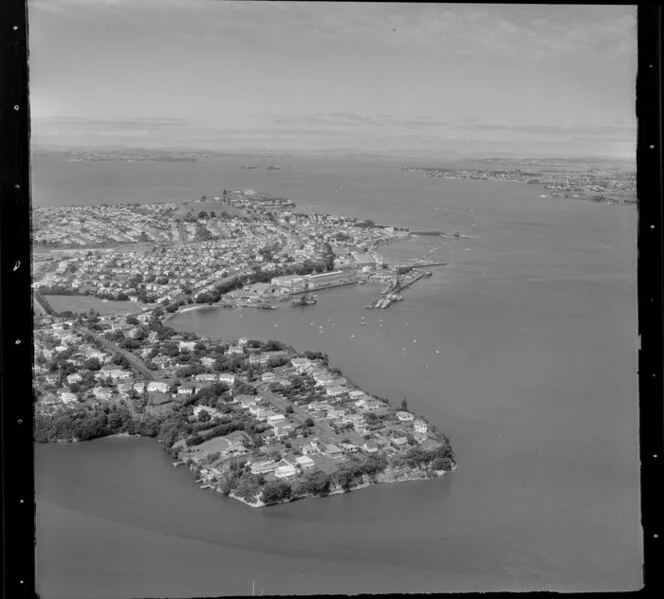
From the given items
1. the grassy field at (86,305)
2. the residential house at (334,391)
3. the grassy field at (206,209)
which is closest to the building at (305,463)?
the residential house at (334,391)

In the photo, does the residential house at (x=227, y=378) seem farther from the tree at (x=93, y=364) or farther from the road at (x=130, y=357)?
the tree at (x=93, y=364)

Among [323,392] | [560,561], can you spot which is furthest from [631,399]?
[323,392]

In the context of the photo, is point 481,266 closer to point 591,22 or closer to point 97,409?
point 591,22

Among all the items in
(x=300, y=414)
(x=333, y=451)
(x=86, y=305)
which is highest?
(x=86, y=305)

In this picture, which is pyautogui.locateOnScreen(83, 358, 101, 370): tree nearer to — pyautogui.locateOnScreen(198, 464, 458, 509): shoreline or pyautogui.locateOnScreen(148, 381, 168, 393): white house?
pyautogui.locateOnScreen(148, 381, 168, 393): white house

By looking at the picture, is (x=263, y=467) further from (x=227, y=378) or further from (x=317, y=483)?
(x=227, y=378)

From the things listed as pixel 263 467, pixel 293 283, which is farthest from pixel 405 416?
pixel 293 283

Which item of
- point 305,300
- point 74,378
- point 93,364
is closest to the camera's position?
point 74,378
